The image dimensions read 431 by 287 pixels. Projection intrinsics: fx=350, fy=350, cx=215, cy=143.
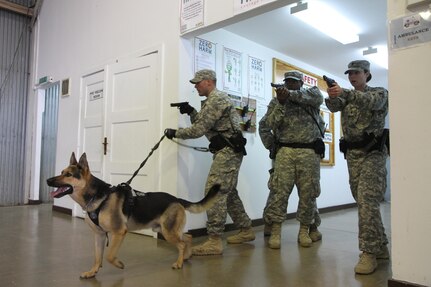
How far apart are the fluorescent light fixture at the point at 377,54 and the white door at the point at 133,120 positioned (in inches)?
130

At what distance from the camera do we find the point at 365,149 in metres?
2.67

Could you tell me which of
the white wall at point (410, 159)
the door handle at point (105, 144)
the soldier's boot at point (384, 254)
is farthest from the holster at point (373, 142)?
the door handle at point (105, 144)

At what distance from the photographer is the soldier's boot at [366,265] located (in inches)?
99.2

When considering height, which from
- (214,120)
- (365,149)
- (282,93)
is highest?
(282,93)

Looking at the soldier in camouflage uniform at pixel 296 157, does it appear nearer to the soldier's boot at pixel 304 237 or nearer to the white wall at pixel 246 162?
the soldier's boot at pixel 304 237

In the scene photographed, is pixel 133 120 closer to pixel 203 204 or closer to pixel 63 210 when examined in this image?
pixel 203 204

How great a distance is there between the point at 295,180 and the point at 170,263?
1478mm

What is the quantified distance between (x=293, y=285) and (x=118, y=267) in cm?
A: 124

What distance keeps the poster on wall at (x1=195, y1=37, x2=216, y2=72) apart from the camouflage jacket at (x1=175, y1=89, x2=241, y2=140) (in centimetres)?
77

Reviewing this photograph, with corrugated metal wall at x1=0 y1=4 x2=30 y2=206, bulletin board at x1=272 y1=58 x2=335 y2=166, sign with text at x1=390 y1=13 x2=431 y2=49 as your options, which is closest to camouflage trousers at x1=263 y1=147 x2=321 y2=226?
sign with text at x1=390 y1=13 x2=431 y2=49

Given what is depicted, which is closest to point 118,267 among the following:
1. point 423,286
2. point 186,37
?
point 423,286

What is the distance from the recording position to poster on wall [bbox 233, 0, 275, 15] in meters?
2.93

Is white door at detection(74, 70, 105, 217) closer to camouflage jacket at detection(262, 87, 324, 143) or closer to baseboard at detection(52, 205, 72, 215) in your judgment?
baseboard at detection(52, 205, 72, 215)

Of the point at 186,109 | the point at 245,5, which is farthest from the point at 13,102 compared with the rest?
the point at 245,5
